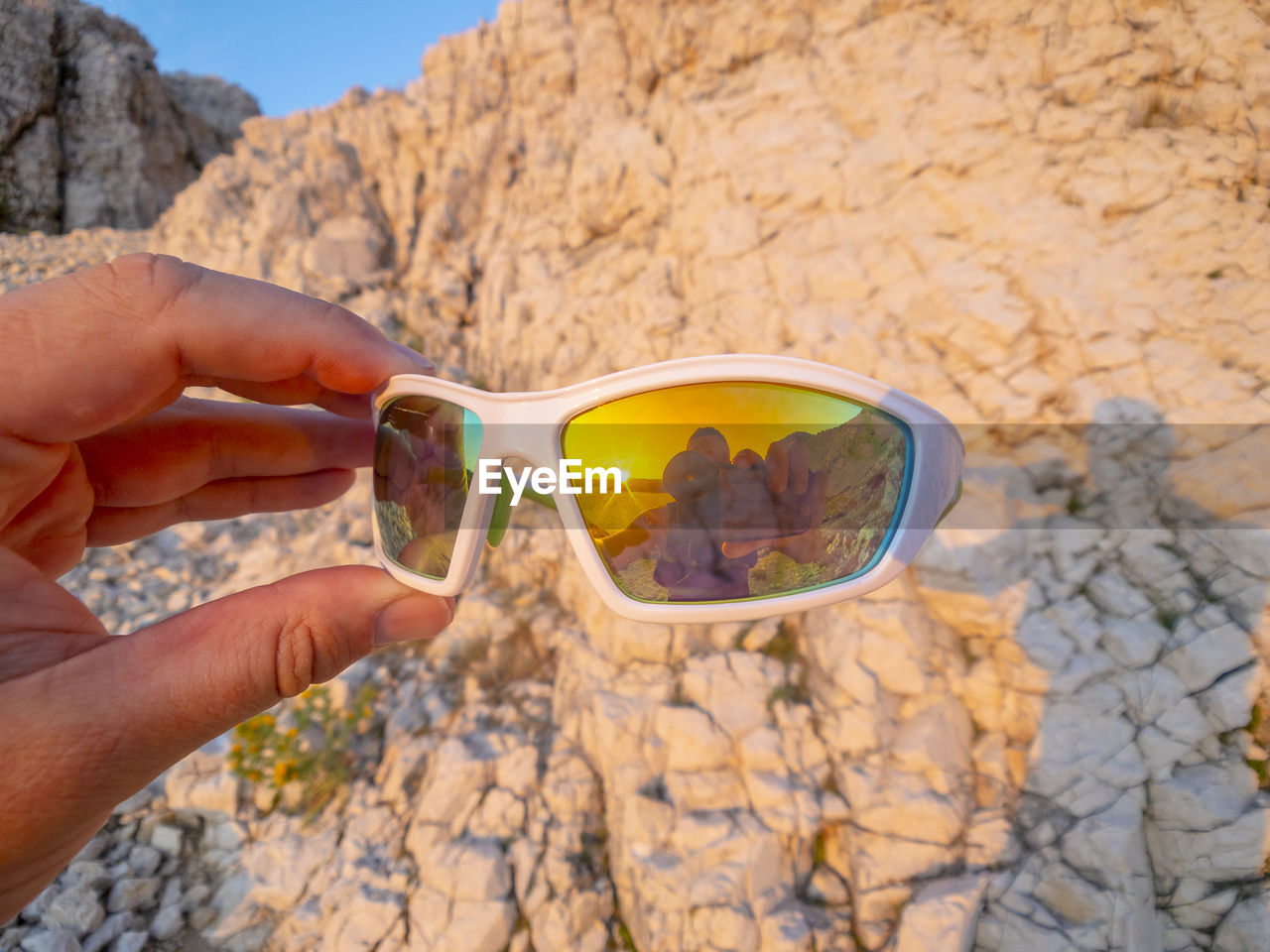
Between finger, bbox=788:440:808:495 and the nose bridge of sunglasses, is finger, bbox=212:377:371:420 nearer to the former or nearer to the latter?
the nose bridge of sunglasses

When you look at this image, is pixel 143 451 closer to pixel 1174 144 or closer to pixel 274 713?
pixel 274 713

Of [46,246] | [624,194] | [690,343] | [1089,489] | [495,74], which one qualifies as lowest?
[1089,489]

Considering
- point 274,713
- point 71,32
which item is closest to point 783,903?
point 274,713

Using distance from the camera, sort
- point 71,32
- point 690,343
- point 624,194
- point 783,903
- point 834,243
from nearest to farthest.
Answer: point 783,903 < point 834,243 < point 690,343 < point 624,194 < point 71,32

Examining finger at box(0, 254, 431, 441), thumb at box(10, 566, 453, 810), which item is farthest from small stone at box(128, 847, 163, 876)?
finger at box(0, 254, 431, 441)

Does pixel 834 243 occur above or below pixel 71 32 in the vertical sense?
below

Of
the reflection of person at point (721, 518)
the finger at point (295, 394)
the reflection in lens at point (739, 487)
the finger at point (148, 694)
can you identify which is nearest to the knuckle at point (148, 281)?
the finger at point (295, 394)

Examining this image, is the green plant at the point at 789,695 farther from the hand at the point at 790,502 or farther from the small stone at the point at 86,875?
the small stone at the point at 86,875

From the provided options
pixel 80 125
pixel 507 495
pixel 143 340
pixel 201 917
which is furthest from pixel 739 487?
pixel 80 125
